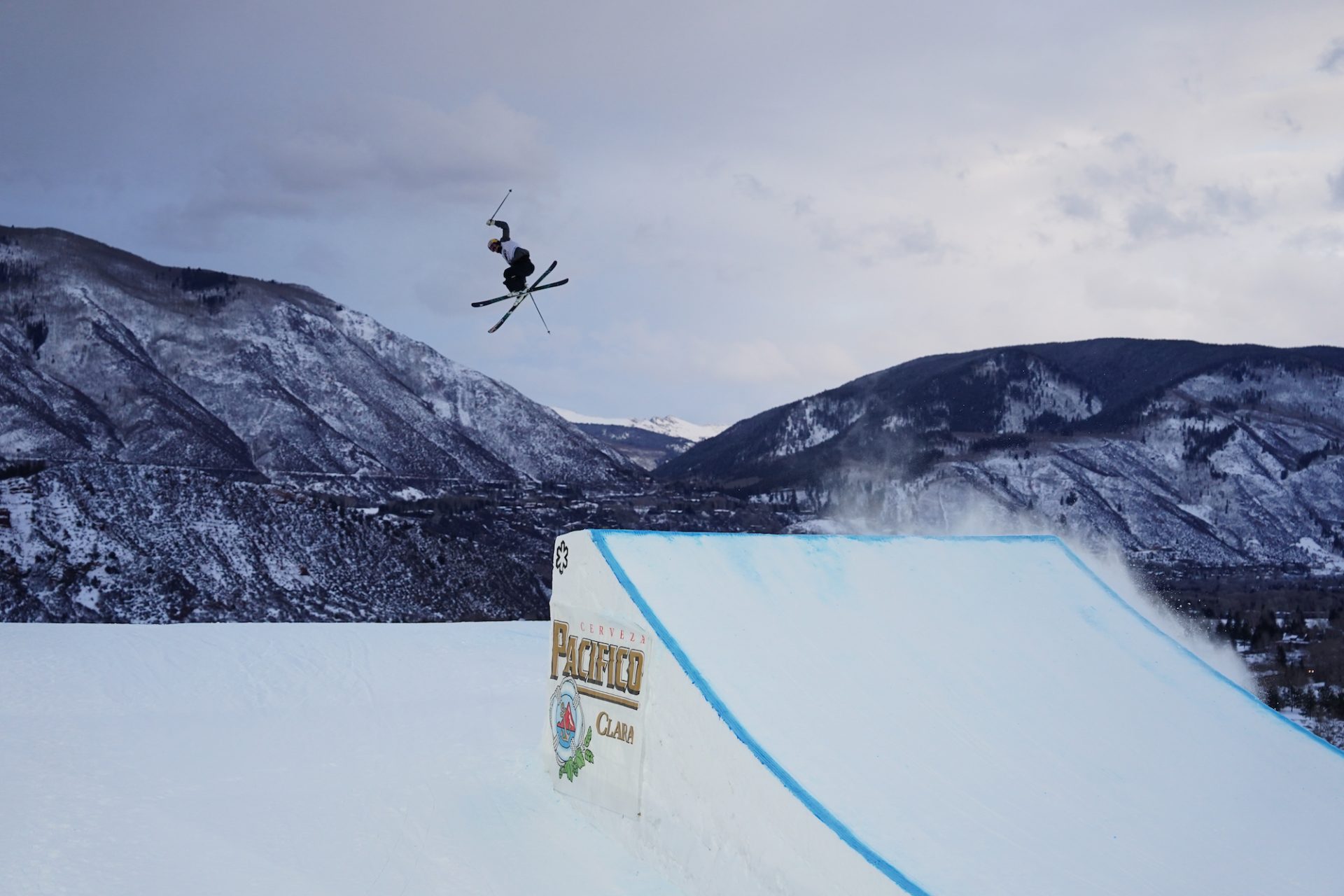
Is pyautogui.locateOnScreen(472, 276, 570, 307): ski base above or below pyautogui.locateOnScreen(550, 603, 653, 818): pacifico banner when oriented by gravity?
above

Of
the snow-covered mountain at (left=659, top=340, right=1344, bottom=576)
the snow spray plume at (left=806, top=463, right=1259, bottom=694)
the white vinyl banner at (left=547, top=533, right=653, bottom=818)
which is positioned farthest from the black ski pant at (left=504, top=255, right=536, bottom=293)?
the snow-covered mountain at (left=659, top=340, right=1344, bottom=576)

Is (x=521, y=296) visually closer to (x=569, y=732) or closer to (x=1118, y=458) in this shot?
(x=569, y=732)

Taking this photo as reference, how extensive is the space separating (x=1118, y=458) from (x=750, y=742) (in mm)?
115274

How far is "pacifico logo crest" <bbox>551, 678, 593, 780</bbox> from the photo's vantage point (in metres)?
11.5

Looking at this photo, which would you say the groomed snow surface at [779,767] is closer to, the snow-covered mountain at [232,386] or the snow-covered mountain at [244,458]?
the snow-covered mountain at [244,458]

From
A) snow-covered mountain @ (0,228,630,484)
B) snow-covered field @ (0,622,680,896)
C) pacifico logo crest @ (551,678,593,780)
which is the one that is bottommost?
snow-covered field @ (0,622,680,896)

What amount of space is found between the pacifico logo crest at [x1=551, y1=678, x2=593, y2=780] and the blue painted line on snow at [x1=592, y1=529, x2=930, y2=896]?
1470mm

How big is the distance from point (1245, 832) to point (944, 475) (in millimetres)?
101493

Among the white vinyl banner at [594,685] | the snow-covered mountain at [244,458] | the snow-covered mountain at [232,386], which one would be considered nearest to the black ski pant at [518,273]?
the white vinyl banner at [594,685]

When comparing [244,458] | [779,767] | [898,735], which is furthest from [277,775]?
[244,458]

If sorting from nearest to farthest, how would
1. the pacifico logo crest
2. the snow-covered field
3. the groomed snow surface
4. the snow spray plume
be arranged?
the groomed snow surface
the snow-covered field
the pacifico logo crest
the snow spray plume

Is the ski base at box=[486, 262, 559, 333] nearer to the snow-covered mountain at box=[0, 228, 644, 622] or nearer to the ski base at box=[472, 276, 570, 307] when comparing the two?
the ski base at box=[472, 276, 570, 307]

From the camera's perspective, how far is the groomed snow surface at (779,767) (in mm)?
9195

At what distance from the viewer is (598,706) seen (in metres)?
11.3
